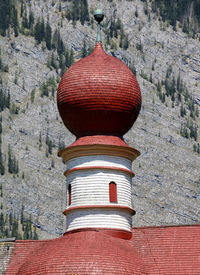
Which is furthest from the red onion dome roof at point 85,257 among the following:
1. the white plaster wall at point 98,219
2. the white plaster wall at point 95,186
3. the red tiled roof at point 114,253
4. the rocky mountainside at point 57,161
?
the rocky mountainside at point 57,161

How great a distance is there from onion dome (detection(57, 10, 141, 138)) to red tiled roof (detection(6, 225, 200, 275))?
4.52m

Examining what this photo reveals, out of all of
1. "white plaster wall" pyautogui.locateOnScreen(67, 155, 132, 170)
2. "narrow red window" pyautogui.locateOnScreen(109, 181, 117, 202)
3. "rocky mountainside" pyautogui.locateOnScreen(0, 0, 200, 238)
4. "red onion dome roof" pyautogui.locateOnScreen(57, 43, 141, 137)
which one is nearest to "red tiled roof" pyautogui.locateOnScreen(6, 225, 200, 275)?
"narrow red window" pyautogui.locateOnScreen(109, 181, 117, 202)

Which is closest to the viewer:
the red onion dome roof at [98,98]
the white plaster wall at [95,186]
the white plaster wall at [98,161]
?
the white plaster wall at [95,186]

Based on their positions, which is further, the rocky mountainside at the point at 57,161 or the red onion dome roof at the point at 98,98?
the rocky mountainside at the point at 57,161

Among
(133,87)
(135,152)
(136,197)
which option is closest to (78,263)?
(135,152)

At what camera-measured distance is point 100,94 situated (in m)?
31.6

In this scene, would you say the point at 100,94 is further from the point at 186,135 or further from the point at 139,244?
the point at 186,135

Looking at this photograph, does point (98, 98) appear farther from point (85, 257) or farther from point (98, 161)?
point (85, 257)

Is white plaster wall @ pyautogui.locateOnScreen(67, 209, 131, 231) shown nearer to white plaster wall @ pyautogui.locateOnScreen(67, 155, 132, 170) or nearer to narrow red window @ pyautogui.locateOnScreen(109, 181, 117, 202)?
narrow red window @ pyautogui.locateOnScreen(109, 181, 117, 202)

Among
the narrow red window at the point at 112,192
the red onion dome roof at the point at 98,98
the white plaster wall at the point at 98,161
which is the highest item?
the red onion dome roof at the point at 98,98

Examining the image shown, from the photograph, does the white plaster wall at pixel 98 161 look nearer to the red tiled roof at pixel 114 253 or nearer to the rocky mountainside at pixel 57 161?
the red tiled roof at pixel 114 253

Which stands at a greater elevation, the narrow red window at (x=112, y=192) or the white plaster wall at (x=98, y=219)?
the narrow red window at (x=112, y=192)

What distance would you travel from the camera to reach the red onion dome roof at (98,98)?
31.5 metres

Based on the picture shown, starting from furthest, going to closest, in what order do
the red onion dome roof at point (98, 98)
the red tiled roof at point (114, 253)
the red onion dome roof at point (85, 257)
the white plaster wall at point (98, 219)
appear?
the red onion dome roof at point (98, 98) < the white plaster wall at point (98, 219) < the red tiled roof at point (114, 253) < the red onion dome roof at point (85, 257)
